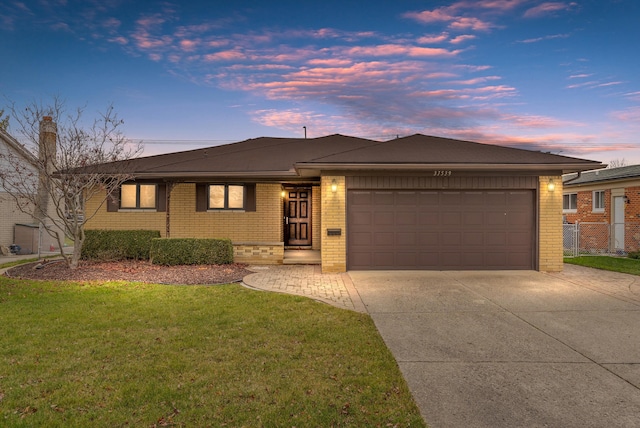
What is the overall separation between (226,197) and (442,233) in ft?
23.4

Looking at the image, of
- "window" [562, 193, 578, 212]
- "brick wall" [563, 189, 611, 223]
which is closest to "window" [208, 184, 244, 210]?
"brick wall" [563, 189, 611, 223]

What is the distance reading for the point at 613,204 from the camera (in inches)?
698

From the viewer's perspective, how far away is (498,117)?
19.7m

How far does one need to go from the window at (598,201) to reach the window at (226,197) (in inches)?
695

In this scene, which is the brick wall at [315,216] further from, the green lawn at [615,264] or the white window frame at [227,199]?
the green lawn at [615,264]

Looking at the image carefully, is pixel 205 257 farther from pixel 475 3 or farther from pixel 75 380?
pixel 475 3

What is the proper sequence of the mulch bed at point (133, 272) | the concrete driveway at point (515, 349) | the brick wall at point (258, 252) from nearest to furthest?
the concrete driveway at point (515, 349) < the mulch bed at point (133, 272) < the brick wall at point (258, 252)

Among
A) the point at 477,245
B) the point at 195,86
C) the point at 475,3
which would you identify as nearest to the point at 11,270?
the point at 195,86

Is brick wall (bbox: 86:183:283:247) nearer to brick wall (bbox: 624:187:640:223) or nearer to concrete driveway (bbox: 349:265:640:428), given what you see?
concrete driveway (bbox: 349:265:640:428)

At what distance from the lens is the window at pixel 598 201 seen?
61.2ft

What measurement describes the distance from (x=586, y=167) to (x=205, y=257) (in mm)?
10992

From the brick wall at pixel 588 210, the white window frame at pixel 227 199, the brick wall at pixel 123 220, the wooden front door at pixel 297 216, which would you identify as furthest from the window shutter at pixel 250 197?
the brick wall at pixel 588 210

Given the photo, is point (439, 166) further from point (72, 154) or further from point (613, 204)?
point (613, 204)

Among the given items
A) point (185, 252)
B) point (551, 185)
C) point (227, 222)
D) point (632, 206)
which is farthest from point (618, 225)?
point (185, 252)
